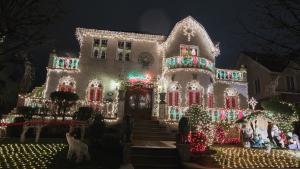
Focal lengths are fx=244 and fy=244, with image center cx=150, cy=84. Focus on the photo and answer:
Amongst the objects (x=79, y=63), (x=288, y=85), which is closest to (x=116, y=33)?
(x=79, y=63)

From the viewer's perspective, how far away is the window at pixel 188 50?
878 inches

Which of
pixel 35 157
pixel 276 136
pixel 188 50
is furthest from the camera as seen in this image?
pixel 188 50

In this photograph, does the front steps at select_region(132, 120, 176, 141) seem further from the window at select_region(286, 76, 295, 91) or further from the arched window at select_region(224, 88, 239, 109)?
the window at select_region(286, 76, 295, 91)

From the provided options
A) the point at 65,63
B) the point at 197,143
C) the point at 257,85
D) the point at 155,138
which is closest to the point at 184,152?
the point at 197,143

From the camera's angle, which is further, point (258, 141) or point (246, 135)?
point (246, 135)

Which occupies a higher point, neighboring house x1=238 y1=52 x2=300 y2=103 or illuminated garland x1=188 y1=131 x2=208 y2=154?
neighboring house x1=238 y1=52 x2=300 y2=103

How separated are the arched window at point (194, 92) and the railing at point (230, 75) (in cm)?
298

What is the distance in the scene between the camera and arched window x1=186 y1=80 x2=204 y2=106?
21.2m

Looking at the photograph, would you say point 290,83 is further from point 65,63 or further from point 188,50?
point 65,63

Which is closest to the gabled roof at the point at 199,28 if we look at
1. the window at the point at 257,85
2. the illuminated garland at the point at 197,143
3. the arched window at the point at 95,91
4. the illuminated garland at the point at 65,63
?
the arched window at the point at 95,91

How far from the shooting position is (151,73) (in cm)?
2236

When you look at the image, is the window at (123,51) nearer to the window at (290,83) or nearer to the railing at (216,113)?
the railing at (216,113)

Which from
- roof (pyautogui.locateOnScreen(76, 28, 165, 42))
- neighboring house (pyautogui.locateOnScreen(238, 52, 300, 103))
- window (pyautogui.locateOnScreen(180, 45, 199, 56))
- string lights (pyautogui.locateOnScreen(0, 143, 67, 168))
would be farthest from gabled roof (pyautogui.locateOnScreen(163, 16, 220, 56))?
string lights (pyautogui.locateOnScreen(0, 143, 67, 168))

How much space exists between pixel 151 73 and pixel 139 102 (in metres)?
3.04
